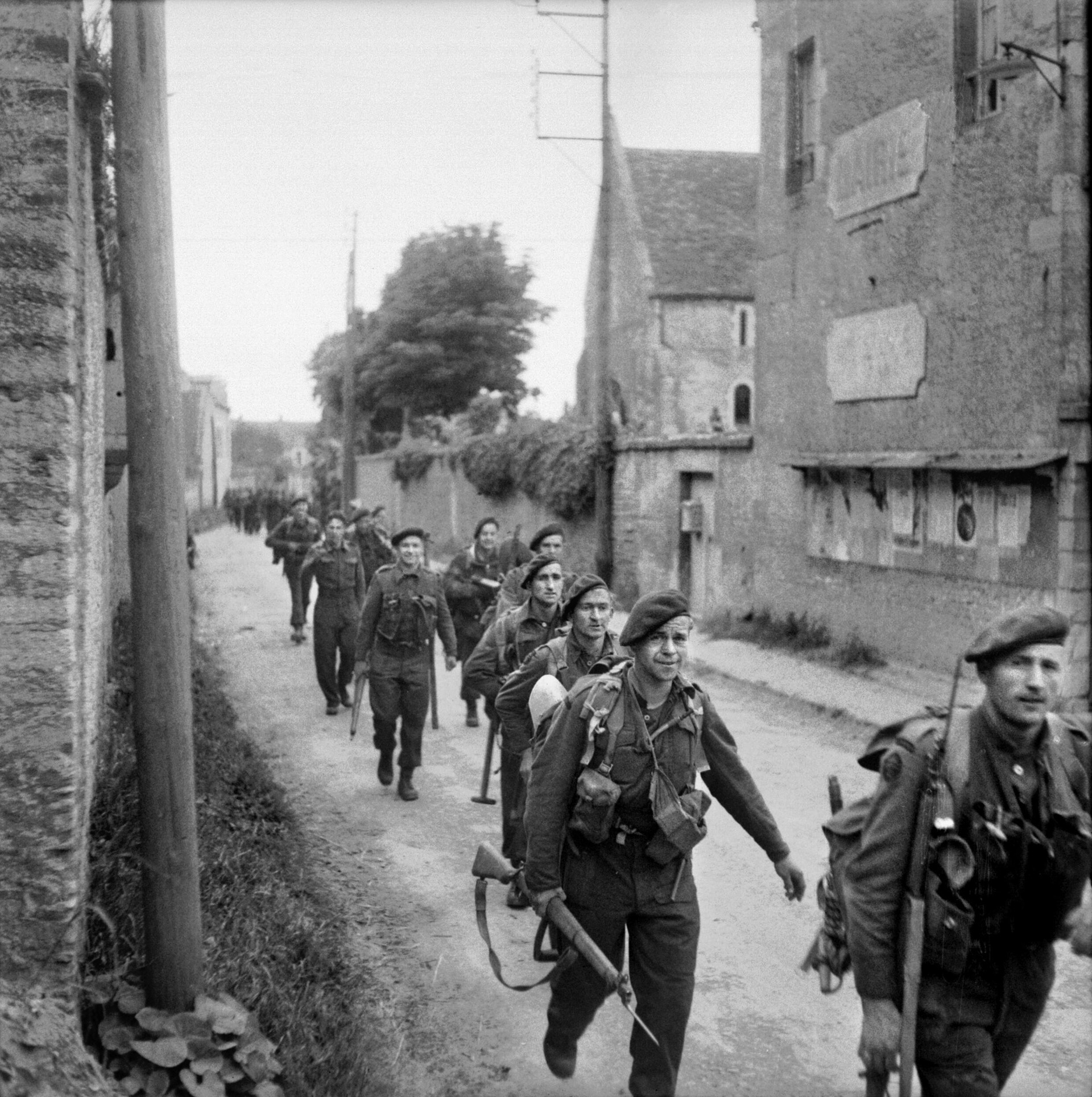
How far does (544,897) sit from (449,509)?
93.4 feet

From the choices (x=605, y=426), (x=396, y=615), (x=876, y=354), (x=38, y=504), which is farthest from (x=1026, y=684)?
(x=605, y=426)

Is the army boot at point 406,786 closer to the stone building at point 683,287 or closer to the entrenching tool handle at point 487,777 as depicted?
the entrenching tool handle at point 487,777

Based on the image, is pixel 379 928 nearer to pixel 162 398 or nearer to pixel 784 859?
pixel 784 859

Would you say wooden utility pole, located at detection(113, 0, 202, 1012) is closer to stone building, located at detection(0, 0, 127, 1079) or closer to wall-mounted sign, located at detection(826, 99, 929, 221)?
stone building, located at detection(0, 0, 127, 1079)

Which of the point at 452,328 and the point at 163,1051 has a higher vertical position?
the point at 452,328

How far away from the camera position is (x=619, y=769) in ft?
13.5

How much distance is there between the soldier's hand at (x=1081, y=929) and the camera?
3.20 m

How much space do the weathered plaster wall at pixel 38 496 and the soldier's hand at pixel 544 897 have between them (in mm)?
1567

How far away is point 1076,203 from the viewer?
10.8 meters

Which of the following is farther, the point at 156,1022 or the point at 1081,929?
the point at 156,1022

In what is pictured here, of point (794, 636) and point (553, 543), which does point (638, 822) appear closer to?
point (553, 543)

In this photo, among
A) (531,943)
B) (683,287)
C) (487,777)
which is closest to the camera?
(531,943)

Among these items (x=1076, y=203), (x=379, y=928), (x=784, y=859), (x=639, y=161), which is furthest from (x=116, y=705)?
(x=639, y=161)

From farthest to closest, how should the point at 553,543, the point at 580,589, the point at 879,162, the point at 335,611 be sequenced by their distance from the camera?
the point at 879,162, the point at 335,611, the point at 553,543, the point at 580,589
